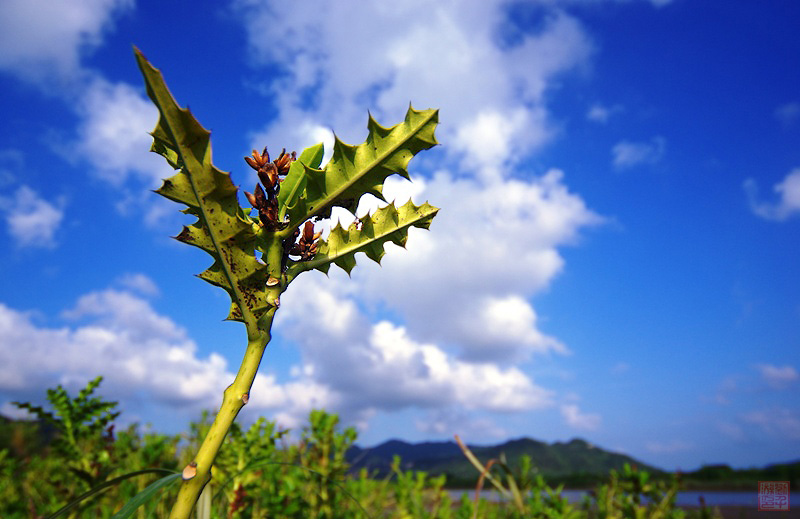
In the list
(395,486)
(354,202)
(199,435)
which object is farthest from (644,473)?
(199,435)

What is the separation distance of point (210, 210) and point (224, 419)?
48 centimetres

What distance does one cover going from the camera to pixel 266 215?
119 cm

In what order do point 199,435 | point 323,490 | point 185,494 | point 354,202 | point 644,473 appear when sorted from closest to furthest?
point 185,494 < point 354,202 < point 323,490 < point 644,473 < point 199,435

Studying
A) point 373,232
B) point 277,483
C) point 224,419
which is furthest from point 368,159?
point 277,483

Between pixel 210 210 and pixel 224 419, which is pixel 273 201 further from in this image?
pixel 224 419

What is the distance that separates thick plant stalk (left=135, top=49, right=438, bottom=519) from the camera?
3.52 ft

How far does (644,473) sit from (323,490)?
7.91 feet

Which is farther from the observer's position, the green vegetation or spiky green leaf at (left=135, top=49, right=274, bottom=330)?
the green vegetation

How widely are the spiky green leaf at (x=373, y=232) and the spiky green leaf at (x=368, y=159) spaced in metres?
0.10

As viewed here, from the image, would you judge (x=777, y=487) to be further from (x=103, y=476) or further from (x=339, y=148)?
(x=103, y=476)

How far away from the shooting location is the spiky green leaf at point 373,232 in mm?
1331

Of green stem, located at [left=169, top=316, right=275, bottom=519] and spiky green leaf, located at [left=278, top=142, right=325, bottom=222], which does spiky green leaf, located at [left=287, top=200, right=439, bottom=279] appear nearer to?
spiky green leaf, located at [left=278, top=142, right=325, bottom=222]

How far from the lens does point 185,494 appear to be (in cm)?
105

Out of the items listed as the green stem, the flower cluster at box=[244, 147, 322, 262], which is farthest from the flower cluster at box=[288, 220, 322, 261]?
the green stem
